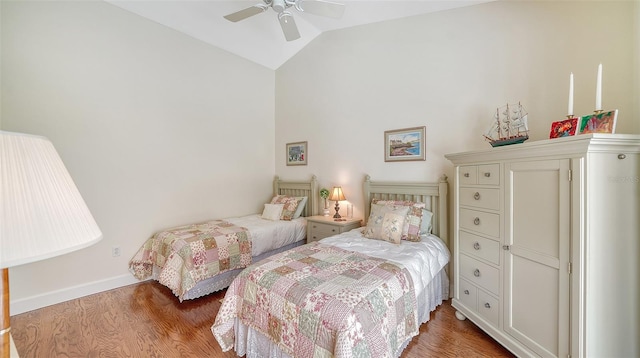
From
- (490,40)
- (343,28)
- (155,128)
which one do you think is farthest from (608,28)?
(155,128)

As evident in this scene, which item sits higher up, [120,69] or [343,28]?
[343,28]

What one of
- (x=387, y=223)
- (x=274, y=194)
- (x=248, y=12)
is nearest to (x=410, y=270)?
(x=387, y=223)

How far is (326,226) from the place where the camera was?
11.3 feet

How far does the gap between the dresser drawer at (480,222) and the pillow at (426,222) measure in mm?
543

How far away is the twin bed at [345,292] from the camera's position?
1.43 metres

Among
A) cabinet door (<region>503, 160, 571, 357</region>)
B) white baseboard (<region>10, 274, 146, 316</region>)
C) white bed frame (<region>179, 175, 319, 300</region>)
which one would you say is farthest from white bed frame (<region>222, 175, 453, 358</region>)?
white baseboard (<region>10, 274, 146, 316</region>)

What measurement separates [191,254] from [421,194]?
8.48 ft

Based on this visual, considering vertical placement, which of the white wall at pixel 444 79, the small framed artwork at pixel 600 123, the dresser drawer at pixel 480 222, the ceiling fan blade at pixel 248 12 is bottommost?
the dresser drawer at pixel 480 222

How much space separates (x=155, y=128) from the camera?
3369 millimetres

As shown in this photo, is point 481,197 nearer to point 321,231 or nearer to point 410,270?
point 410,270

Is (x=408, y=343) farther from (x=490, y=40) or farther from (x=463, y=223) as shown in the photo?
(x=490, y=40)

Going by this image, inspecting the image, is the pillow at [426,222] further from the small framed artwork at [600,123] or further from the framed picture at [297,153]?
the framed picture at [297,153]

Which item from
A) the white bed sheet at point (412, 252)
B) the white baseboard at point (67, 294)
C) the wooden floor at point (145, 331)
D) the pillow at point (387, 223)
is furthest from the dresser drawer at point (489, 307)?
the white baseboard at point (67, 294)

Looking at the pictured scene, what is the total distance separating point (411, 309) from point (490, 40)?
8.74 feet
